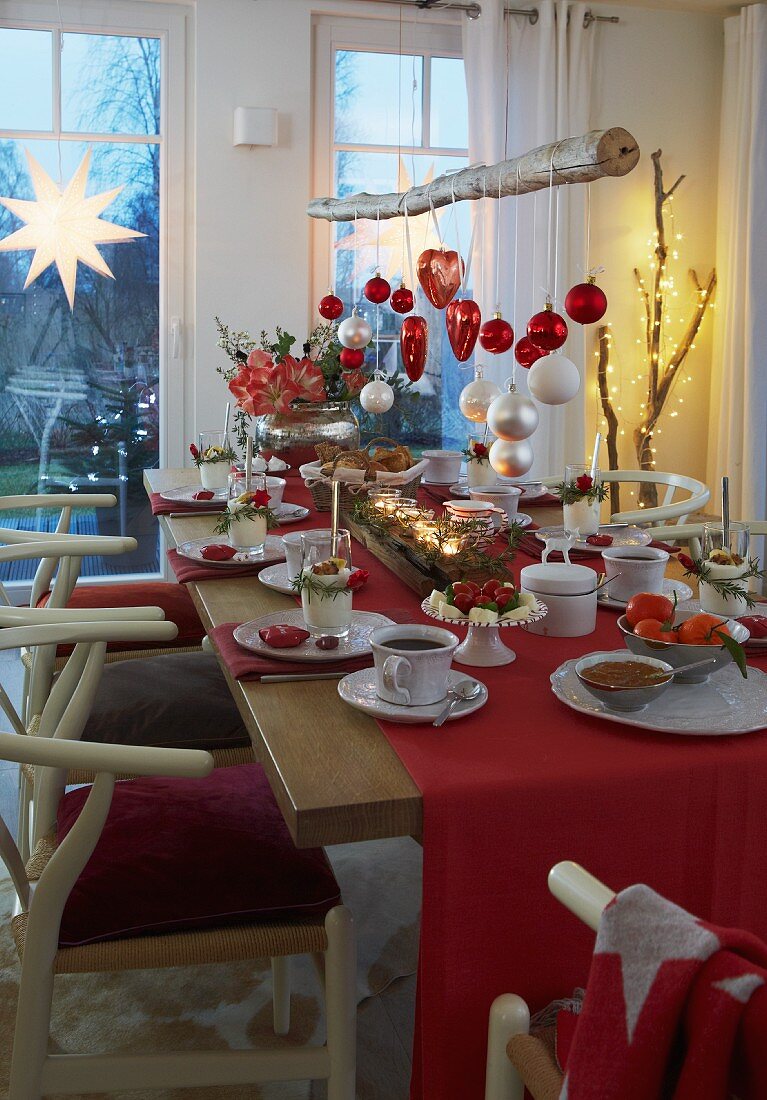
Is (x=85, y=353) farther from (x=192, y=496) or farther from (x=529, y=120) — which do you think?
(x=529, y=120)

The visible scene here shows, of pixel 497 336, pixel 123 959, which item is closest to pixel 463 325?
pixel 497 336

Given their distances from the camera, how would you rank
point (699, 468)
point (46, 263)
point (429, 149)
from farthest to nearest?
point (699, 468)
point (429, 149)
point (46, 263)

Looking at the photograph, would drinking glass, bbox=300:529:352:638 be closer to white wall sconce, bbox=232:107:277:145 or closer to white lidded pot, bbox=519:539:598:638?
white lidded pot, bbox=519:539:598:638

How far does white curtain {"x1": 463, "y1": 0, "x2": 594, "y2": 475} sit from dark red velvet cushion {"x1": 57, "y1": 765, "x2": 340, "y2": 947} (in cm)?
348

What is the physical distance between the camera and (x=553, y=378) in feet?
7.25

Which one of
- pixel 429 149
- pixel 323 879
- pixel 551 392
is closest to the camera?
pixel 323 879

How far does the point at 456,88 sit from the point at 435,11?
0.32 m

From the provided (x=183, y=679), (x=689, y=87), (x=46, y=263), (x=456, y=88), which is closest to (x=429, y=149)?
(x=456, y=88)

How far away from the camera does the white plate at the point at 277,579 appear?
6.85ft

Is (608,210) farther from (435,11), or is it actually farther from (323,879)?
(323,879)

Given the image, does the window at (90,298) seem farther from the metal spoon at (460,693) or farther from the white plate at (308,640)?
the metal spoon at (460,693)

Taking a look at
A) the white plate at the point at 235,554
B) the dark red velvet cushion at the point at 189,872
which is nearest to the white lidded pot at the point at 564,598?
the dark red velvet cushion at the point at 189,872

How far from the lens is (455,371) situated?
17.1 feet

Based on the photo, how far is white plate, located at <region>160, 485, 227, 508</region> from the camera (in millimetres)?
2906
